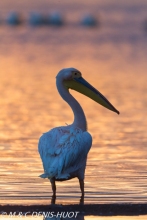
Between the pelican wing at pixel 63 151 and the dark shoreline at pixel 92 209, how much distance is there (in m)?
0.44

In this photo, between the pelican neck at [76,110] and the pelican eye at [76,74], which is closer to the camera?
the pelican neck at [76,110]

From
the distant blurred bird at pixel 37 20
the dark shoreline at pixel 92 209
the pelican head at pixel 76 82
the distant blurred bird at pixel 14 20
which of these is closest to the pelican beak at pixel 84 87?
the pelican head at pixel 76 82

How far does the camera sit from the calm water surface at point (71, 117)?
30.6ft

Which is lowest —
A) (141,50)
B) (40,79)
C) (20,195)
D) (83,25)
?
(20,195)

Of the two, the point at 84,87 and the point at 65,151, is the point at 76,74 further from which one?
the point at 65,151

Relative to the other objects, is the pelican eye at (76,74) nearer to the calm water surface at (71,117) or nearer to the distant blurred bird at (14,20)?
→ the calm water surface at (71,117)

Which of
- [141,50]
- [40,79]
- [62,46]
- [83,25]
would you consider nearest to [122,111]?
[40,79]

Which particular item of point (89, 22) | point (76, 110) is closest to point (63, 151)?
point (76, 110)

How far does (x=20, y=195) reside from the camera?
349 inches

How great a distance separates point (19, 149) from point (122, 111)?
435 centimetres

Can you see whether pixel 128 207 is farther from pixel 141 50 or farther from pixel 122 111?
pixel 141 50

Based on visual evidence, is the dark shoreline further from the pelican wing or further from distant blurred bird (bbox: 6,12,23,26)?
distant blurred bird (bbox: 6,12,23,26)

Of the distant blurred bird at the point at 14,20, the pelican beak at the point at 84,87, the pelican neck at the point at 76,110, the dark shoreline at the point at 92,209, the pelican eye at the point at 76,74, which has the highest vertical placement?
the distant blurred bird at the point at 14,20

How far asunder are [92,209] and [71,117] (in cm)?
657
